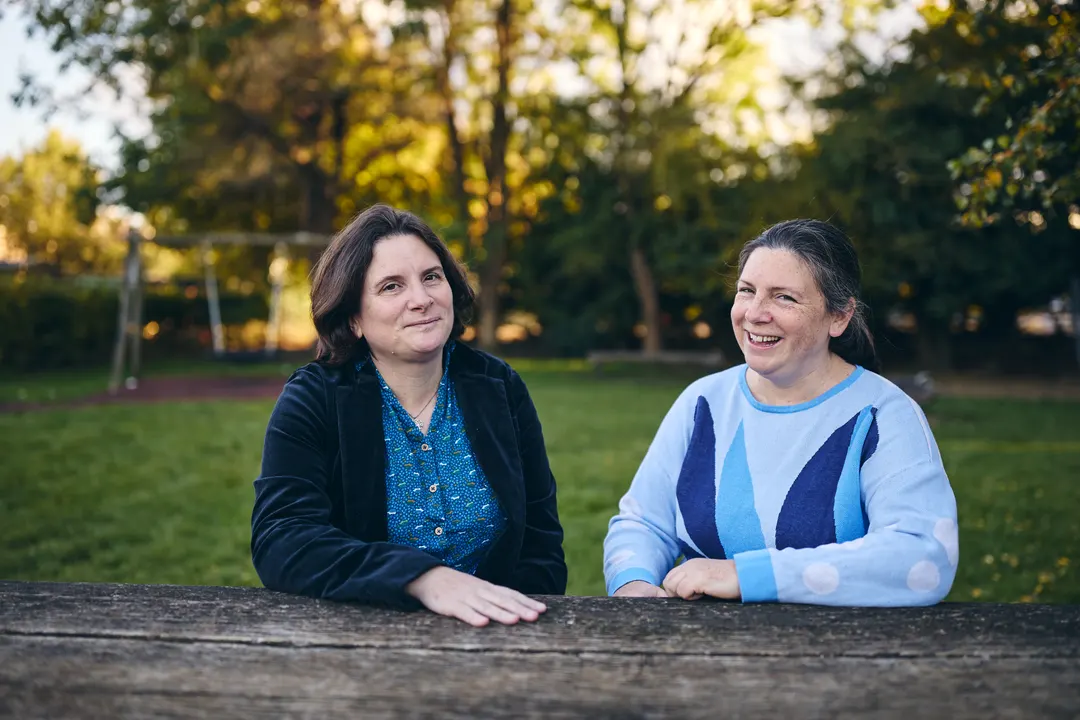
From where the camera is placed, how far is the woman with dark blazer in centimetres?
227

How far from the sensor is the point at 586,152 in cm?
2616

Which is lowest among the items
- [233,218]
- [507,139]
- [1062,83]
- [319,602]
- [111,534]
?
[111,534]

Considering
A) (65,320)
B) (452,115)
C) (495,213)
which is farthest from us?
A: (495,213)

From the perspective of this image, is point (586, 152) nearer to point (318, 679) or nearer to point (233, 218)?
point (233, 218)

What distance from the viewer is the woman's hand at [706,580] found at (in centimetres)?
193

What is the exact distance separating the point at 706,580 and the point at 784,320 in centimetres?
67

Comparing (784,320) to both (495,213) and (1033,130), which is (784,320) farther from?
(495,213)

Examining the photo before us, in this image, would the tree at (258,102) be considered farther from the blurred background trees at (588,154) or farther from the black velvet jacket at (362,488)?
the black velvet jacket at (362,488)

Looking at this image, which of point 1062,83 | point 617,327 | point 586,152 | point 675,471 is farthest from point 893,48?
point 675,471

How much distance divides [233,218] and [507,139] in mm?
9567

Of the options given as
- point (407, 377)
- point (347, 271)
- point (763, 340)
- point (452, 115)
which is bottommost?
point (407, 377)

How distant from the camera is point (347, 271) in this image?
243 cm

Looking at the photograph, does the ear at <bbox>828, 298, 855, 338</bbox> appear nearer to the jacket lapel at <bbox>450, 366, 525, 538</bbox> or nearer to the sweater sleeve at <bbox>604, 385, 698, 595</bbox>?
the sweater sleeve at <bbox>604, 385, 698, 595</bbox>

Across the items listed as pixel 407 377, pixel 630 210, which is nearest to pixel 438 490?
pixel 407 377
